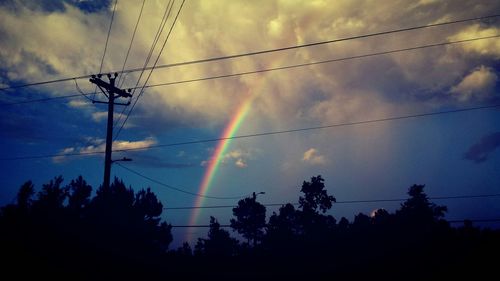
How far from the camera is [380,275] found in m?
17.8

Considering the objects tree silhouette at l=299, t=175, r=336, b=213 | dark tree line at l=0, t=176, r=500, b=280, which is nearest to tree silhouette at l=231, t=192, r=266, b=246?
tree silhouette at l=299, t=175, r=336, b=213

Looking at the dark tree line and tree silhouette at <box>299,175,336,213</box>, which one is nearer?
the dark tree line

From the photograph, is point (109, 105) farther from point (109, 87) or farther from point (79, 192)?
point (79, 192)

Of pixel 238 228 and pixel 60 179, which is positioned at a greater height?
pixel 60 179

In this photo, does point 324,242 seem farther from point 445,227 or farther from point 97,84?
point 97,84

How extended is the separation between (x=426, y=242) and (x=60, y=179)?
56.2 metres

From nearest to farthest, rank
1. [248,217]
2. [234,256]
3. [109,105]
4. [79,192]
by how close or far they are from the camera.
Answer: [109,105], [234,256], [79,192], [248,217]

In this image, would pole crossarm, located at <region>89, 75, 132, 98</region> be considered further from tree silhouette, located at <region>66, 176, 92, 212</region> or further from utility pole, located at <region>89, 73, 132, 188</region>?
tree silhouette, located at <region>66, 176, 92, 212</region>

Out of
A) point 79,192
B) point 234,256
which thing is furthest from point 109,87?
point 79,192

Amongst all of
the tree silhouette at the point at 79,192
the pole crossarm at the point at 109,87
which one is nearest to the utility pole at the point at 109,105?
the pole crossarm at the point at 109,87

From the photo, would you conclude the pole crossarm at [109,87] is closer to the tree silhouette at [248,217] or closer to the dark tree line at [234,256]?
the dark tree line at [234,256]

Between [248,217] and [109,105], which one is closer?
[109,105]

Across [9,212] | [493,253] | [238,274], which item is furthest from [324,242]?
[9,212]

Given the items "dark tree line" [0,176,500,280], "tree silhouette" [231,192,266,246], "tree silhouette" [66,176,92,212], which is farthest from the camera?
"tree silhouette" [231,192,266,246]
